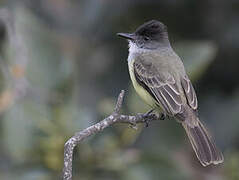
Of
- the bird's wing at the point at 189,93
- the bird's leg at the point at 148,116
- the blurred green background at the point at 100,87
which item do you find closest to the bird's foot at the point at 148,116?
the bird's leg at the point at 148,116

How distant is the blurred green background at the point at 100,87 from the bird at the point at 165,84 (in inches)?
5.9

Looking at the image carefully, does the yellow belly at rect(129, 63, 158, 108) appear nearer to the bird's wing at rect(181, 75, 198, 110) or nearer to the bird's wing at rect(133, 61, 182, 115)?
the bird's wing at rect(133, 61, 182, 115)

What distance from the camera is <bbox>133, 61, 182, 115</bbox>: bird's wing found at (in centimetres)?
472

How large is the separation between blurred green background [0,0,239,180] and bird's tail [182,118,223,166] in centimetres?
44

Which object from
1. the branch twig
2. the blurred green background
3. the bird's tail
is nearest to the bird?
the bird's tail

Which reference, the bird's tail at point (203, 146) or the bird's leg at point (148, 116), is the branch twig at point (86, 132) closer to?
the bird's leg at point (148, 116)

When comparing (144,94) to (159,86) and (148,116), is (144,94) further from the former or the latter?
(148,116)

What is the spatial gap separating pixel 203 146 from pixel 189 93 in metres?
0.48

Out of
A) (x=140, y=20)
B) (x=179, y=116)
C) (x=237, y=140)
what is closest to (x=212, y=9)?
(x=140, y=20)

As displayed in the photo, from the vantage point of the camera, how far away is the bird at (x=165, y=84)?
4.68m

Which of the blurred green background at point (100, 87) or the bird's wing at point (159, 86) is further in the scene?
the blurred green background at point (100, 87)

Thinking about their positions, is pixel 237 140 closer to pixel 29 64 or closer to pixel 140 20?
pixel 140 20

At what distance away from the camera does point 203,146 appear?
15.2ft

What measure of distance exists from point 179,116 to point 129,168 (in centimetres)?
64
